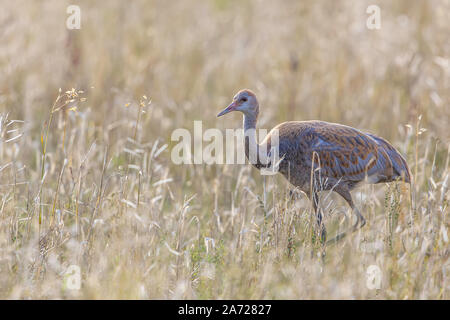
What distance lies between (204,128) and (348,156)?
2.50m

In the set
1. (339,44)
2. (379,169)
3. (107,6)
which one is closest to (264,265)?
(379,169)

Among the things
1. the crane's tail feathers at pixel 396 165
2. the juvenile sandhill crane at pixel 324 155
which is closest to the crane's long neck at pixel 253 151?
the juvenile sandhill crane at pixel 324 155

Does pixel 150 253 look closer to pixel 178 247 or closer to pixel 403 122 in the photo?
pixel 178 247

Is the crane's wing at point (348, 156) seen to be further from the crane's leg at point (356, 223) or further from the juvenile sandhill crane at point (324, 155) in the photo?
the crane's leg at point (356, 223)

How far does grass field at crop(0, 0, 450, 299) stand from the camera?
4.08 metres

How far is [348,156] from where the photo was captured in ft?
18.4

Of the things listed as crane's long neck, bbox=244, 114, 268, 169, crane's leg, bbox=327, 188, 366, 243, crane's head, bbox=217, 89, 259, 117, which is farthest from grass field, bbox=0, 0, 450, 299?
crane's head, bbox=217, 89, 259, 117

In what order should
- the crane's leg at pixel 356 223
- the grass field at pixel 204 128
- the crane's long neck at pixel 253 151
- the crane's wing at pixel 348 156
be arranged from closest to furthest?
the grass field at pixel 204 128 → the crane's leg at pixel 356 223 → the crane's long neck at pixel 253 151 → the crane's wing at pixel 348 156

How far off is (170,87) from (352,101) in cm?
247

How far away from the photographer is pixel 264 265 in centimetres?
417

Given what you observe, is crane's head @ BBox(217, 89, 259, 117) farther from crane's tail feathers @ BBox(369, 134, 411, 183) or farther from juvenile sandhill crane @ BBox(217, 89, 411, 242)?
crane's tail feathers @ BBox(369, 134, 411, 183)

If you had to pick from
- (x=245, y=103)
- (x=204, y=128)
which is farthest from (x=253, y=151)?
(x=204, y=128)

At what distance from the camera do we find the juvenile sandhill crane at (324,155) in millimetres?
5504
